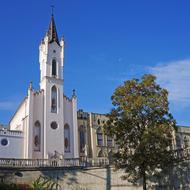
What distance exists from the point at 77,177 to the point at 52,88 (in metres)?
19.0

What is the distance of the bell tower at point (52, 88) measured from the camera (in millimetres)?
47719

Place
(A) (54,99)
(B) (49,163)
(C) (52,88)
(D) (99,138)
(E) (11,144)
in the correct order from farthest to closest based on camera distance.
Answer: (D) (99,138), (C) (52,88), (A) (54,99), (E) (11,144), (B) (49,163)

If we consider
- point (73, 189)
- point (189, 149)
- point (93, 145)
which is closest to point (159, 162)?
point (189, 149)

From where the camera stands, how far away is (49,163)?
3803cm

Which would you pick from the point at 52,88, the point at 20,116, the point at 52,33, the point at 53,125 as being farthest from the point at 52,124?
the point at 52,33

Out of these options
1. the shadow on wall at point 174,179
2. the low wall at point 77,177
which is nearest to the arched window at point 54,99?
the low wall at point 77,177

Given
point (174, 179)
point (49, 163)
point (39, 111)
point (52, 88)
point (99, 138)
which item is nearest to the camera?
point (174, 179)

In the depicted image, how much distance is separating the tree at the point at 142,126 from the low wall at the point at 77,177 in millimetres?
6848

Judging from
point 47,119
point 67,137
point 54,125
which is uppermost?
A: point 47,119

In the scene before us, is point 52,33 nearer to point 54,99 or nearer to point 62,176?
point 54,99

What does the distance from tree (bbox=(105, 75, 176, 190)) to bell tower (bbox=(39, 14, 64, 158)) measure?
865 inches

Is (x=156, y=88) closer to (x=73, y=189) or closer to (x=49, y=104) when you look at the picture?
(x=73, y=189)

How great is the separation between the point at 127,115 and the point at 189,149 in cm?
601

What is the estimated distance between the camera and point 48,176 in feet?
115
